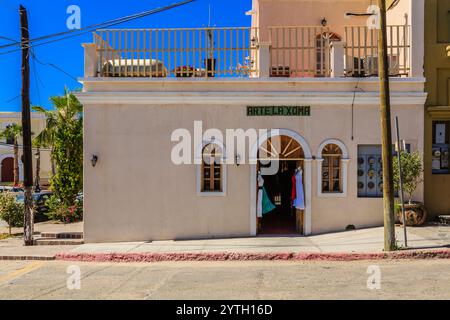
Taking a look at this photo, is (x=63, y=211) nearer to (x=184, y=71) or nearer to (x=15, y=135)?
(x=184, y=71)

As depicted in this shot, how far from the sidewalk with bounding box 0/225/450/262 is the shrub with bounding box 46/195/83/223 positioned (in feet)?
17.5

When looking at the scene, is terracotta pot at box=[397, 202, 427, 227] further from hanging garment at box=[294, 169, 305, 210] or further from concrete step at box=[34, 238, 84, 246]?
concrete step at box=[34, 238, 84, 246]

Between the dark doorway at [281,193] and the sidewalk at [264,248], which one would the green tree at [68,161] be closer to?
the sidewalk at [264,248]

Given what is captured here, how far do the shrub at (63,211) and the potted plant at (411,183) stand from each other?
12.2m

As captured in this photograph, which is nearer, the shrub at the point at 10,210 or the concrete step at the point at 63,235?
the concrete step at the point at 63,235

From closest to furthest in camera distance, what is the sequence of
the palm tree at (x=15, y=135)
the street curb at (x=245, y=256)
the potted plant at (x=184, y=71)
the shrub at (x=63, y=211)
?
the street curb at (x=245, y=256), the potted plant at (x=184, y=71), the shrub at (x=63, y=211), the palm tree at (x=15, y=135)

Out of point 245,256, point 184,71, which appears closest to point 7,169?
point 184,71

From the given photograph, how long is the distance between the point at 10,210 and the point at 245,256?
10.7m

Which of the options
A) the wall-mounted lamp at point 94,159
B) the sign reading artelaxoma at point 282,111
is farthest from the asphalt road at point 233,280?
the sign reading artelaxoma at point 282,111

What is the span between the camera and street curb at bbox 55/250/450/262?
410 inches

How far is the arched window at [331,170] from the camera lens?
1359 centimetres

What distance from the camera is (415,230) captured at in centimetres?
1252

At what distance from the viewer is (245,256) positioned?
11.2 metres
